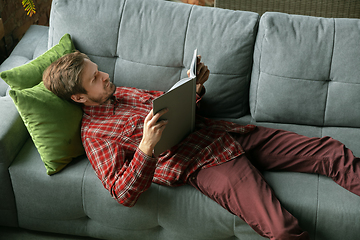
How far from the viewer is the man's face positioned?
144 centimetres

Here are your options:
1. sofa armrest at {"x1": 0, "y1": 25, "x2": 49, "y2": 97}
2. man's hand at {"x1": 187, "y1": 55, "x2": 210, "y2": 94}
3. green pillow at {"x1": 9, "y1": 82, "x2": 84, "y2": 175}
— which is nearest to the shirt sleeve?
green pillow at {"x1": 9, "y1": 82, "x2": 84, "y2": 175}

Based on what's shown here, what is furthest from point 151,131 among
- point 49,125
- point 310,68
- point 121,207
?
point 310,68

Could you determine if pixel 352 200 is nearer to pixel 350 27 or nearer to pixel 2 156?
pixel 350 27

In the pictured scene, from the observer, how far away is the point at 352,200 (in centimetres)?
126

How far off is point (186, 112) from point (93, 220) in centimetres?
64

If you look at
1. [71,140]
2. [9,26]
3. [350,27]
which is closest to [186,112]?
[71,140]

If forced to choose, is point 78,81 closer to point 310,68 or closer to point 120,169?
point 120,169

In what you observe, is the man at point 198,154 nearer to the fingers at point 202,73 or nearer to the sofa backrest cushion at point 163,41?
the fingers at point 202,73

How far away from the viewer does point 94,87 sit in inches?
57.1

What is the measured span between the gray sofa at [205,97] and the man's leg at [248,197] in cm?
7

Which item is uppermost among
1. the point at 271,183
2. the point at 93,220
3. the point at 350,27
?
the point at 350,27

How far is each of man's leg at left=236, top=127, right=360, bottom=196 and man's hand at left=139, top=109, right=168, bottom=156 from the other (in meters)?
0.47

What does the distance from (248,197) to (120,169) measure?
500mm

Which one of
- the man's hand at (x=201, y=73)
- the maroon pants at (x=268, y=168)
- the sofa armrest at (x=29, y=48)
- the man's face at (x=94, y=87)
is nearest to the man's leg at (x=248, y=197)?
the maroon pants at (x=268, y=168)
